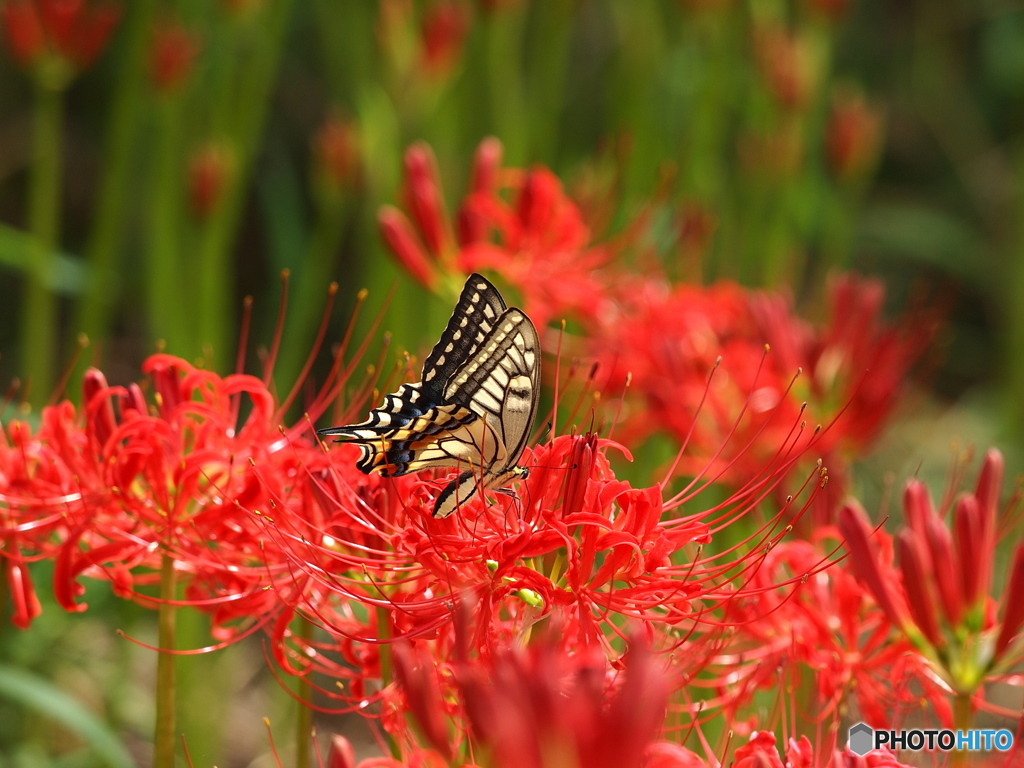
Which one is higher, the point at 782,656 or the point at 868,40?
the point at 868,40

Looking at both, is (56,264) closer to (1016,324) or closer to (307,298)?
(307,298)

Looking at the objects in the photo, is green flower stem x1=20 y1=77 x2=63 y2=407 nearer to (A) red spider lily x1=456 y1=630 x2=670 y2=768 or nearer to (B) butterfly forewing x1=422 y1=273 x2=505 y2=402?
(B) butterfly forewing x1=422 y1=273 x2=505 y2=402

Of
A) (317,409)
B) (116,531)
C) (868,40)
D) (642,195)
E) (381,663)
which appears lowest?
(381,663)

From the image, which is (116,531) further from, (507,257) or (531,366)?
(507,257)

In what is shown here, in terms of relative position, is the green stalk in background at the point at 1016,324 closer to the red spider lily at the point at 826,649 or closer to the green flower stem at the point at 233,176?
the green flower stem at the point at 233,176

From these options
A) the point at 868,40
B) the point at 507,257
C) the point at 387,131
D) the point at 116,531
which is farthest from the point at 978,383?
the point at 116,531

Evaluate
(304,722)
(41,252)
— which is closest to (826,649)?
(304,722)
